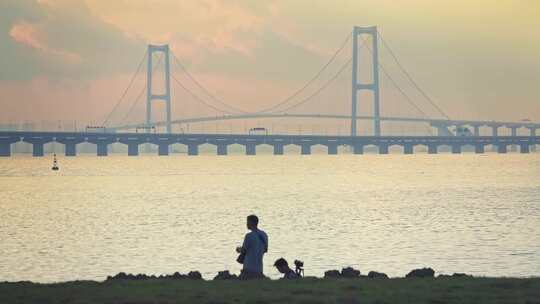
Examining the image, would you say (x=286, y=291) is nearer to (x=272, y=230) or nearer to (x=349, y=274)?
(x=349, y=274)

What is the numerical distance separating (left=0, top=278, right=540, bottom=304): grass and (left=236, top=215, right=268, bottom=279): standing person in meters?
0.42

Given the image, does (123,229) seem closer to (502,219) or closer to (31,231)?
(31,231)

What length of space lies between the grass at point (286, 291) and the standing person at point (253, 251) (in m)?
0.42

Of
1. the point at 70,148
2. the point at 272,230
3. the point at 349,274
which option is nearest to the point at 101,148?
the point at 70,148

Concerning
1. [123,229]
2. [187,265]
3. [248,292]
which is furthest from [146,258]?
[248,292]

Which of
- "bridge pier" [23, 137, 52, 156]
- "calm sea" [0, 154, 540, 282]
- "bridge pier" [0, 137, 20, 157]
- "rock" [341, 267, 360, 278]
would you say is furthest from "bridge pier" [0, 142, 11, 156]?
"rock" [341, 267, 360, 278]

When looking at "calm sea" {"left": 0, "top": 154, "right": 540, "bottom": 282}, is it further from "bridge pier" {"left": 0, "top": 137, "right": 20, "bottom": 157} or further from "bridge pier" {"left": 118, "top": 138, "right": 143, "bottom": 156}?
"bridge pier" {"left": 118, "top": 138, "right": 143, "bottom": 156}

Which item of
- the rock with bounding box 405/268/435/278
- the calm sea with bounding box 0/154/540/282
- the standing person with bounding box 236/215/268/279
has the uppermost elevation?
the standing person with bounding box 236/215/268/279

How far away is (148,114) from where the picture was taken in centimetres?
18350

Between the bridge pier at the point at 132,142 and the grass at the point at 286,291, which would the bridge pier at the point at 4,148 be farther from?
the grass at the point at 286,291

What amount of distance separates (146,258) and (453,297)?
15583 mm

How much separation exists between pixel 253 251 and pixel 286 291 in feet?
4.91

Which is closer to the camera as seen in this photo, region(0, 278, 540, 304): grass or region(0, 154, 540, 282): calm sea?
region(0, 278, 540, 304): grass

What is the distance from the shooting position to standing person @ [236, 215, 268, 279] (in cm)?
1808
